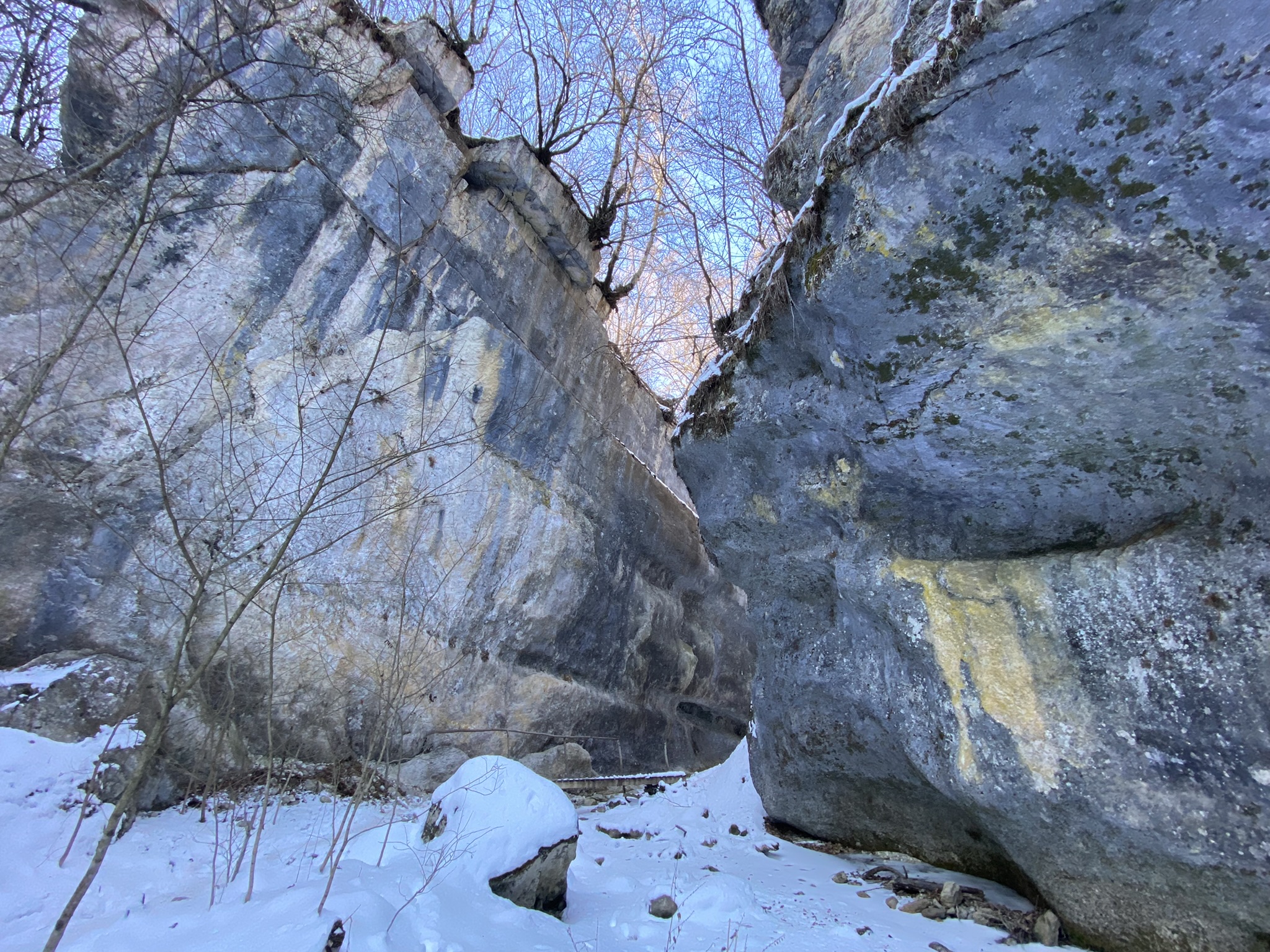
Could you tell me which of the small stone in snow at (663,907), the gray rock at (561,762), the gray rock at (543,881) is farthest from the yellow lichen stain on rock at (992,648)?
the gray rock at (561,762)

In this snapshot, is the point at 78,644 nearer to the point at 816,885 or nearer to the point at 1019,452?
the point at 816,885

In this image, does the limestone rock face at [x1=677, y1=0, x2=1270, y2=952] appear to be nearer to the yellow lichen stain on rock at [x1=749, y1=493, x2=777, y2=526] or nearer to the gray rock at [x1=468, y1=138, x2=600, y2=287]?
the yellow lichen stain on rock at [x1=749, y1=493, x2=777, y2=526]

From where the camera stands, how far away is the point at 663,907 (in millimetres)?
3707

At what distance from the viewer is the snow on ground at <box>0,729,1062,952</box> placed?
9.05 feet

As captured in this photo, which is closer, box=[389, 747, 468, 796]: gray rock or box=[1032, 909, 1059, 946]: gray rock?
box=[1032, 909, 1059, 946]: gray rock

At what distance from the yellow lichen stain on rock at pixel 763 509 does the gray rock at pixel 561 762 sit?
146 inches

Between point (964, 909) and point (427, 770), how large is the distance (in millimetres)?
4316

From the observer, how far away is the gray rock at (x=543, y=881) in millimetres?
3418

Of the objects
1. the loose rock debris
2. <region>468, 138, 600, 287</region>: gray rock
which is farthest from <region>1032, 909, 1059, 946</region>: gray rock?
<region>468, 138, 600, 287</region>: gray rock

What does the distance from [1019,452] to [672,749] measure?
7.33m

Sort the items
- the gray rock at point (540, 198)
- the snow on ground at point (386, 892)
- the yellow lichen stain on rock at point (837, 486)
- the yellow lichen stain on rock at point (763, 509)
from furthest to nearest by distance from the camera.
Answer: the gray rock at point (540, 198) < the yellow lichen stain on rock at point (763, 509) < the yellow lichen stain on rock at point (837, 486) < the snow on ground at point (386, 892)

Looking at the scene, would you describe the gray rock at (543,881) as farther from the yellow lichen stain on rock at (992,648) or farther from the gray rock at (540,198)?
the gray rock at (540,198)

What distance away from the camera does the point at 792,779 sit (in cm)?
549

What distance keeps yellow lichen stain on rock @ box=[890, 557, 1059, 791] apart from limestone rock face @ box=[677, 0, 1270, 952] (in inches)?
0.6
